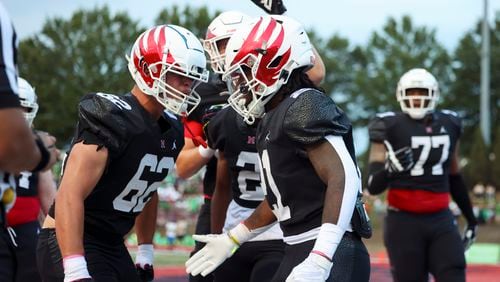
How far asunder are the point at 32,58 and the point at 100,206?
3650 centimetres

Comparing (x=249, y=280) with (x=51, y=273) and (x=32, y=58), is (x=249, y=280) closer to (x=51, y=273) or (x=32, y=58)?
(x=51, y=273)

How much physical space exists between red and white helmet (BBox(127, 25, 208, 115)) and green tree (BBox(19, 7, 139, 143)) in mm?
34584

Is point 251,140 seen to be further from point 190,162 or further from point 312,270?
point 312,270

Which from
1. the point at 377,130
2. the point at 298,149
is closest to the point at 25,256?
the point at 298,149

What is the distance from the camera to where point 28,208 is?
5.64m

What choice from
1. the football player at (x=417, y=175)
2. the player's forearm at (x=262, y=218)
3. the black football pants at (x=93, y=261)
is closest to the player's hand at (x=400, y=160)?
the football player at (x=417, y=175)

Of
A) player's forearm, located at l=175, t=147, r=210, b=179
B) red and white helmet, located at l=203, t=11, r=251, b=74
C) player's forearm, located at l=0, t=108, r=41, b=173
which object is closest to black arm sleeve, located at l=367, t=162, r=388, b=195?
player's forearm, located at l=175, t=147, r=210, b=179

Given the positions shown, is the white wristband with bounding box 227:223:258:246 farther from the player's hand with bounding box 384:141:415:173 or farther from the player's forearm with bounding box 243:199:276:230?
the player's hand with bounding box 384:141:415:173

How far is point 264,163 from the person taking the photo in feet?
12.1

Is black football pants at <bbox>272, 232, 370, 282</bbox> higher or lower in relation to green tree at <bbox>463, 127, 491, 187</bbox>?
higher

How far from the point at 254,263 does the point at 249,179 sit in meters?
0.47

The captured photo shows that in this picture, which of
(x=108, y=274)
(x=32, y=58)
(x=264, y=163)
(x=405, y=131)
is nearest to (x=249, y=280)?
(x=108, y=274)

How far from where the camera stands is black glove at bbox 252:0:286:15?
4.96 meters

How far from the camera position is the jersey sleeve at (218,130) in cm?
495
